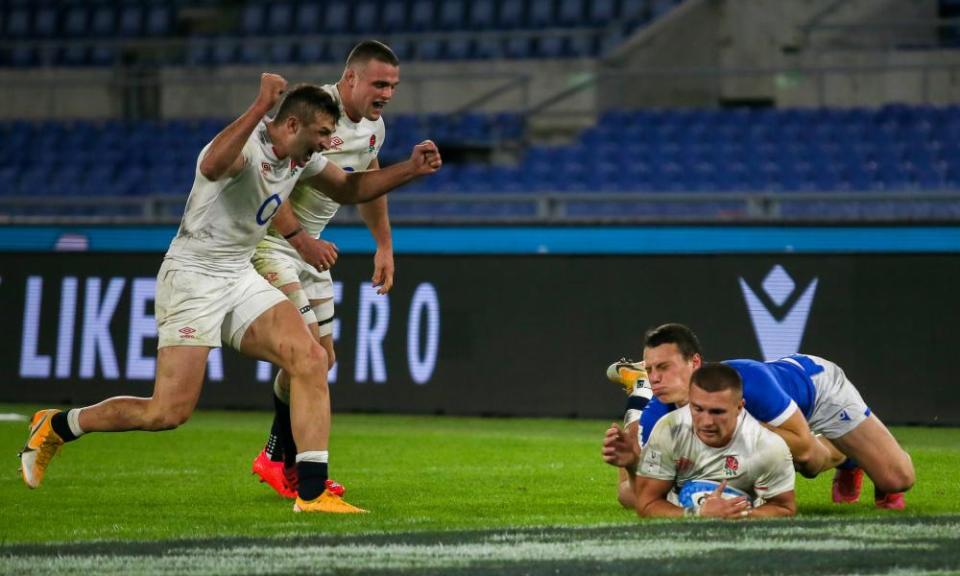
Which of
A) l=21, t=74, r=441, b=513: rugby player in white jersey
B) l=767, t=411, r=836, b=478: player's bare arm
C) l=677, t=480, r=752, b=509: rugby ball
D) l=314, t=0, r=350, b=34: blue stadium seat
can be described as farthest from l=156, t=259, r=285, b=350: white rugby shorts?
l=314, t=0, r=350, b=34: blue stadium seat

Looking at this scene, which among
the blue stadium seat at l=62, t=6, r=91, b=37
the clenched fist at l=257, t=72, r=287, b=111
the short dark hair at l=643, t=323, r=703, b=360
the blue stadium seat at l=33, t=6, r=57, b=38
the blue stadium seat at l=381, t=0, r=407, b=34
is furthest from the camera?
the blue stadium seat at l=33, t=6, r=57, b=38

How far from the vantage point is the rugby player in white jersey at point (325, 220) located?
28.6 ft

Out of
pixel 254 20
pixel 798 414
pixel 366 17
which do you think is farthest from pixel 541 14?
pixel 798 414

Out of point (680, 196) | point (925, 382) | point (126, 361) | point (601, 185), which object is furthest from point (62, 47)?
point (925, 382)

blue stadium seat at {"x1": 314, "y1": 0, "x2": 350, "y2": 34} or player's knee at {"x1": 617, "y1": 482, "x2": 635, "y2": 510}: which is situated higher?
blue stadium seat at {"x1": 314, "y1": 0, "x2": 350, "y2": 34}

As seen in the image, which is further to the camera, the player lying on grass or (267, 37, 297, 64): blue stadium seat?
(267, 37, 297, 64): blue stadium seat

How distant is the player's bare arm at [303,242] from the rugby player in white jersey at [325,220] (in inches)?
13.5

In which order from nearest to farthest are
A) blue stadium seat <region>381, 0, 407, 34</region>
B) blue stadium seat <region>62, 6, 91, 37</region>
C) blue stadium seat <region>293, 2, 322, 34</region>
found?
blue stadium seat <region>381, 0, 407, 34</region> → blue stadium seat <region>293, 2, 322, 34</region> → blue stadium seat <region>62, 6, 91, 37</region>

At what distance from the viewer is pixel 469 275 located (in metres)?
14.6

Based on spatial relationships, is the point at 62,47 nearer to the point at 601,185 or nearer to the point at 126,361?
the point at 601,185

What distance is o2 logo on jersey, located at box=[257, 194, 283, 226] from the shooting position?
8.02 meters

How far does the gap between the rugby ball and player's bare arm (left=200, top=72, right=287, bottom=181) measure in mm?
2482

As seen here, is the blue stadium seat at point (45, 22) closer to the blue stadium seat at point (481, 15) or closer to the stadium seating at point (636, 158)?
the stadium seating at point (636, 158)

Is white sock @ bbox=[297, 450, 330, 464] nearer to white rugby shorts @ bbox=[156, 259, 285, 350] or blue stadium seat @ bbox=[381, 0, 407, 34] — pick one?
white rugby shorts @ bbox=[156, 259, 285, 350]
